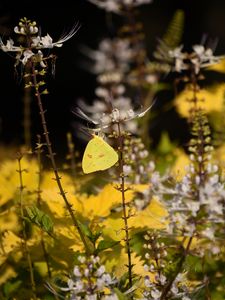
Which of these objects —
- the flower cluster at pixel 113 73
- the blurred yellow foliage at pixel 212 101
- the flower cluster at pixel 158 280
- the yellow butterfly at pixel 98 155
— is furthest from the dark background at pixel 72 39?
the flower cluster at pixel 158 280

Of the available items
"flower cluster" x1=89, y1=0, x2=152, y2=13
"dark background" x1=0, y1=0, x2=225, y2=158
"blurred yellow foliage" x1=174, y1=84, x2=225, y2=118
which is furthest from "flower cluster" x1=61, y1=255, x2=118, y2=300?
"dark background" x1=0, y1=0, x2=225, y2=158

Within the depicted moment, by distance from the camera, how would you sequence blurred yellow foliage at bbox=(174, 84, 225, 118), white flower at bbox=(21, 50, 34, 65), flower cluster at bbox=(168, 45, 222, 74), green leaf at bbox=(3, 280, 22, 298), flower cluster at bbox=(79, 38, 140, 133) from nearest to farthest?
1. white flower at bbox=(21, 50, 34, 65)
2. green leaf at bbox=(3, 280, 22, 298)
3. flower cluster at bbox=(168, 45, 222, 74)
4. blurred yellow foliage at bbox=(174, 84, 225, 118)
5. flower cluster at bbox=(79, 38, 140, 133)

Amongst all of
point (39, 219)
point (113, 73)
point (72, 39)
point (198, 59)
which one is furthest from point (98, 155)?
point (72, 39)

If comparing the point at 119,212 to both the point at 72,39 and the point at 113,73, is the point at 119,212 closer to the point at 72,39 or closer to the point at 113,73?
the point at 113,73

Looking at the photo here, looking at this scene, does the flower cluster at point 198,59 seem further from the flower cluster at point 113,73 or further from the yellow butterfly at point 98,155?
the flower cluster at point 113,73

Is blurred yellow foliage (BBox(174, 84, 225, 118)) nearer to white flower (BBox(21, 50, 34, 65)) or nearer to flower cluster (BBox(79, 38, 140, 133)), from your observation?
flower cluster (BBox(79, 38, 140, 133))

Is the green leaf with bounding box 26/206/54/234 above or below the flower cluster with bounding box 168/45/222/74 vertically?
below

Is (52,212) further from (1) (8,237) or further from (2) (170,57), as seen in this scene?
(2) (170,57)

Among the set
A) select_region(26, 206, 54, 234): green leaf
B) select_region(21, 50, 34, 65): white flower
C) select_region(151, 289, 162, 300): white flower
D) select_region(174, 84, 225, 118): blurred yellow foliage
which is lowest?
select_region(151, 289, 162, 300): white flower
